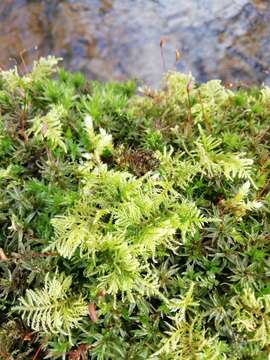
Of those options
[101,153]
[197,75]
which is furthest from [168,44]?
[101,153]

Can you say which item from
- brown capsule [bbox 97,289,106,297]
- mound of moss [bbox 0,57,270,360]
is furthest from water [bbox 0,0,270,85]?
brown capsule [bbox 97,289,106,297]

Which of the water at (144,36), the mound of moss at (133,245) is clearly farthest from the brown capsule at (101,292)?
the water at (144,36)

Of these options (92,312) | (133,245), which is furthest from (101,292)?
(133,245)

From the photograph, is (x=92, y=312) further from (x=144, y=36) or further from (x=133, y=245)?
(x=144, y=36)

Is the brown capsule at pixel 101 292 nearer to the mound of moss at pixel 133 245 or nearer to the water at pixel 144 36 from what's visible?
the mound of moss at pixel 133 245

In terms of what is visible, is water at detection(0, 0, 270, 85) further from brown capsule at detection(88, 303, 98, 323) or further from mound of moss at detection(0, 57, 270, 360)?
brown capsule at detection(88, 303, 98, 323)

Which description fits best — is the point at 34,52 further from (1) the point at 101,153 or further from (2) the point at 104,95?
(1) the point at 101,153

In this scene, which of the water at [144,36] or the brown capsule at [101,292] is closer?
the brown capsule at [101,292]
